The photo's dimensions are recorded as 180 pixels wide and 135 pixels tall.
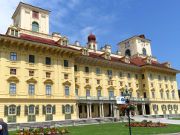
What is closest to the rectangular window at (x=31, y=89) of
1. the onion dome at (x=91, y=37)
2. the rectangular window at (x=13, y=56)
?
the rectangular window at (x=13, y=56)

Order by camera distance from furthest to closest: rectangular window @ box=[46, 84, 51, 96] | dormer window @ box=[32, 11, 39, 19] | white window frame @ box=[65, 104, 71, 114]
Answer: dormer window @ box=[32, 11, 39, 19]
white window frame @ box=[65, 104, 71, 114]
rectangular window @ box=[46, 84, 51, 96]

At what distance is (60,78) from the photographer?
143 feet

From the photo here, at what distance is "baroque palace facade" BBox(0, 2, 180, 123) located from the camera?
124 ft

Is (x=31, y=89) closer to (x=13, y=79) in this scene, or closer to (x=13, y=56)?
(x=13, y=79)

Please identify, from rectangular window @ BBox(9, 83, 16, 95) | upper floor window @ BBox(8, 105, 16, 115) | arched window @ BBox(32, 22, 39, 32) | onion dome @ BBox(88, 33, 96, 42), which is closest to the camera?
upper floor window @ BBox(8, 105, 16, 115)

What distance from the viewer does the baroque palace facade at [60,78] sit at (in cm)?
3788

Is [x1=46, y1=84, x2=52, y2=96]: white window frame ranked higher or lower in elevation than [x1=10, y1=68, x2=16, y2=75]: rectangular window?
lower

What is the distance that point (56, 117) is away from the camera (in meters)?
41.1

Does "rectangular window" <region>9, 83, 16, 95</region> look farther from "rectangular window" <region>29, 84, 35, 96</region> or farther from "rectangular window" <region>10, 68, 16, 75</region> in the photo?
"rectangular window" <region>29, 84, 35, 96</region>

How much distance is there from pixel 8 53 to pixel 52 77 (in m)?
8.68

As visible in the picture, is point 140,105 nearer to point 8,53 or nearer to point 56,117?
point 56,117

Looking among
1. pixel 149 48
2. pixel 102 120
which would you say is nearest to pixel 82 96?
pixel 102 120

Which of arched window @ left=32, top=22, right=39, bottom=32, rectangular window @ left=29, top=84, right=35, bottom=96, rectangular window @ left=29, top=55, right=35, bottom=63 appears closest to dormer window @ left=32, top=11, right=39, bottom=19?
arched window @ left=32, top=22, right=39, bottom=32

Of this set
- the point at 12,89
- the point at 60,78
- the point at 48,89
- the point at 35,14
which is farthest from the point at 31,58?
the point at 35,14
